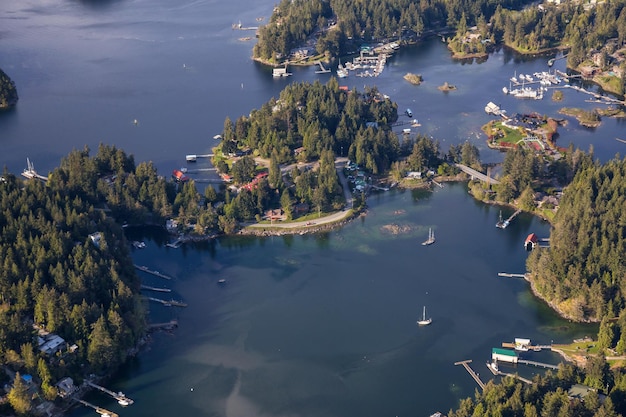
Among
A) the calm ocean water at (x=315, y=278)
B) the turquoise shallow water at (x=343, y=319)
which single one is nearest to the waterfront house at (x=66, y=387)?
the calm ocean water at (x=315, y=278)

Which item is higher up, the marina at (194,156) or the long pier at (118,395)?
the marina at (194,156)

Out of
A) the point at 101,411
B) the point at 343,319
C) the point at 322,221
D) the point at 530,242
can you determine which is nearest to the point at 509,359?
the point at 343,319

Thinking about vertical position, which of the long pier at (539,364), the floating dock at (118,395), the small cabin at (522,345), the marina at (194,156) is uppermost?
the marina at (194,156)

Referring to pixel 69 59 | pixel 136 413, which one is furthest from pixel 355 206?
pixel 69 59

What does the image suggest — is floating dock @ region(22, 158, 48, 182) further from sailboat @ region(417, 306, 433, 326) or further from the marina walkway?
sailboat @ region(417, 306, 433, 326)

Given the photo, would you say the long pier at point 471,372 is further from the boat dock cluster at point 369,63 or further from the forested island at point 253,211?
the boat dock cluster at point 369,63

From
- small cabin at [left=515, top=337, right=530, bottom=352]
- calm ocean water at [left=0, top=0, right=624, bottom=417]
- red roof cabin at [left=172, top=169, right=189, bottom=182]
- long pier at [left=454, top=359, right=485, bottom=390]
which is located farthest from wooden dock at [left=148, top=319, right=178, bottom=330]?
small cabin at [left=515, top=337, right=530, bottom=352]

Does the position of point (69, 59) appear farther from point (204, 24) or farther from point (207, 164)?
point (207, 164)

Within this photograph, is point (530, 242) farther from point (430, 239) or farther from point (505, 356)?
point (505, 356)
